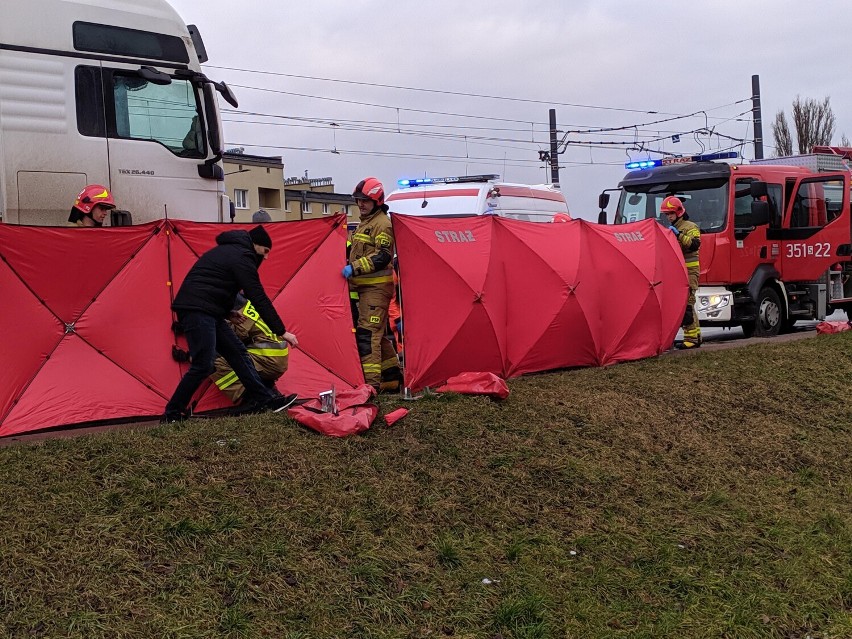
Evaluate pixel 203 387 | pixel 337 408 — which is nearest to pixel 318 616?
pixel 337 408

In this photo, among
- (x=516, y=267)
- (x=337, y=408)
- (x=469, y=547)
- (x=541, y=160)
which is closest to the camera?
(x=469, y=547)

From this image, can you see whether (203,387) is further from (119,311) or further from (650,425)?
(650,425)

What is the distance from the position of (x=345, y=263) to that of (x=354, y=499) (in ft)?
12.1

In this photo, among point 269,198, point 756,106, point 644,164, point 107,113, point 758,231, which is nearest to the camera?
point 107,113

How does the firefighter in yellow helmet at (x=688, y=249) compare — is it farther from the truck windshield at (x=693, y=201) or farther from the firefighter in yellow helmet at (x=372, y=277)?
the firefighter in yellow helmet at (x=372, y=277)

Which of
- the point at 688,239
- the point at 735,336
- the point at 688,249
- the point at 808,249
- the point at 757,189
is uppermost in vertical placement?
the point at 757,189

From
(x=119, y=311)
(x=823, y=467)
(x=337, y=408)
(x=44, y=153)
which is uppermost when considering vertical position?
(x=44, y=153)

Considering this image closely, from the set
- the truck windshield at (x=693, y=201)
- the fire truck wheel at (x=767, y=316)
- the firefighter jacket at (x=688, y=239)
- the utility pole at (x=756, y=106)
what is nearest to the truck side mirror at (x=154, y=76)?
the firefighter jacket at (x=688, y=239)

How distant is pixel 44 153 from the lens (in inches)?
372

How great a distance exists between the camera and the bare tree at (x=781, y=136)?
4284 centimetres

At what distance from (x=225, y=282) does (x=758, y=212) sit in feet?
33.5

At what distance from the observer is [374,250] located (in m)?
9.11

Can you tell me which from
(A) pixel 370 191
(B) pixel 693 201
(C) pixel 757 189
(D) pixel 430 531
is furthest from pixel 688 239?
(D) pixel 430 531

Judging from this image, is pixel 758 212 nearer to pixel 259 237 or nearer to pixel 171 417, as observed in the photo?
pixel 259 237
